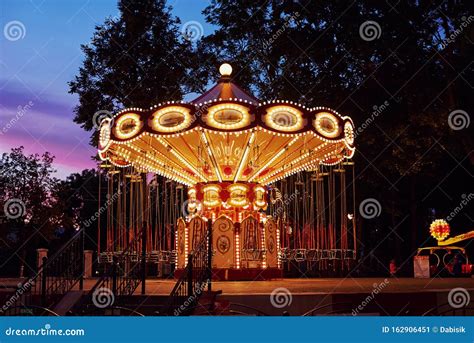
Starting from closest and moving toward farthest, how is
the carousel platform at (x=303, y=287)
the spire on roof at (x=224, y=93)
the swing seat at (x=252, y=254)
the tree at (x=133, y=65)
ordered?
the carousel platform at (x=303, y=287) < the spire on roof at (x=224, y=93) < the swing seat at (x=252, y=254) < the tree at (x=133, y=65)

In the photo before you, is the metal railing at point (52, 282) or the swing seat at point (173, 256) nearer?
the metal railing at point (52, 282)

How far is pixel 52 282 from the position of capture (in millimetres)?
11430

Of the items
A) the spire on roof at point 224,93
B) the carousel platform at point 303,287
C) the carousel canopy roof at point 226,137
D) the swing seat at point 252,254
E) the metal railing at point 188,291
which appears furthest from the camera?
the swing seat at point 252,254

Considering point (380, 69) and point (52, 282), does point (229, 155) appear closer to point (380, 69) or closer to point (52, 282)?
point (380, 69)

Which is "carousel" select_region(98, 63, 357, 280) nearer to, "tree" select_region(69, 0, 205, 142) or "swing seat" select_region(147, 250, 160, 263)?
"swing seat" select_region(147, 250, 160, 263)

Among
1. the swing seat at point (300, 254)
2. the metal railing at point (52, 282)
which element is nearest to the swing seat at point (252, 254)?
the swing seat at point (300, 254)

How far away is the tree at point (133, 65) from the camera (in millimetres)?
22875

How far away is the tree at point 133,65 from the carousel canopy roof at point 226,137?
4970 mm

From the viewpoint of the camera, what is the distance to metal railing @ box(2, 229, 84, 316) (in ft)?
34.4

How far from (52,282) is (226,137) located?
6163 mm

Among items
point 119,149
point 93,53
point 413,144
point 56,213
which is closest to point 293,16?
point 413,144

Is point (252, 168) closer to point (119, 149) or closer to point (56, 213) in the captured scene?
point (119, 149)

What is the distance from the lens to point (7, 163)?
26594 mm

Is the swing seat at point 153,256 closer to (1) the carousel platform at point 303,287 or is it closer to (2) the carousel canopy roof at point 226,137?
(1) the carousel platform at point 303,287
